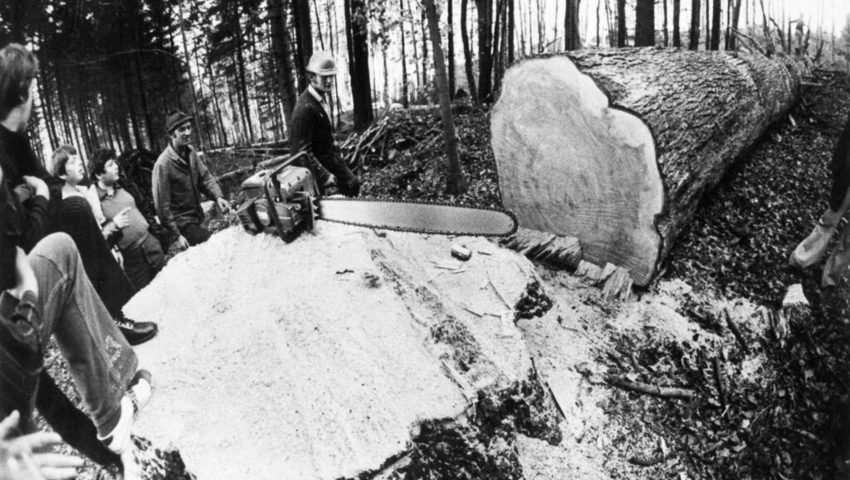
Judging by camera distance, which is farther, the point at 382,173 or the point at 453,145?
the point at 382,173

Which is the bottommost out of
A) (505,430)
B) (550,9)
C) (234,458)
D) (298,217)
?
(505,430)

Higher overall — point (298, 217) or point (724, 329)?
point (298, 217)

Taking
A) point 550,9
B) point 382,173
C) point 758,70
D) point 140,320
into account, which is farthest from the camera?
point 550,9

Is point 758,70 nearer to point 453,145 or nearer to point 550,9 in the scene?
point 453,145

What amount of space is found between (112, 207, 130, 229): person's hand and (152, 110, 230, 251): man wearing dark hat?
77 cm

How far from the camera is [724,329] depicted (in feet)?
7.89

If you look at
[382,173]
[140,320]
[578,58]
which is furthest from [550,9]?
[140,320]

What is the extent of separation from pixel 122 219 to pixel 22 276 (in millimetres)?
767

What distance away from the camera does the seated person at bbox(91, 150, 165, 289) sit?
169cm

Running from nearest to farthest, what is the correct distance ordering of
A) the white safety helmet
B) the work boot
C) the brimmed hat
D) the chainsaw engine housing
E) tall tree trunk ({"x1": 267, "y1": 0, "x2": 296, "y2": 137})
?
the work boot, the chainsaw engine housing, the brimmed hat, the white safety helmet, tall tree trunk ({"x1": 267, "y1": 0, "x2": 296, "y2": 137})

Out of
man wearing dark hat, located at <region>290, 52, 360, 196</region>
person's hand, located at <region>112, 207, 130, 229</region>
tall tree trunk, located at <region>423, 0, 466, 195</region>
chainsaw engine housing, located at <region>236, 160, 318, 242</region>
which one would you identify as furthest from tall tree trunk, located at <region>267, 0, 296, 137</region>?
person's hand, located at <region>112, 207, 130, 229</region>

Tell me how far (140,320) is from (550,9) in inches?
987

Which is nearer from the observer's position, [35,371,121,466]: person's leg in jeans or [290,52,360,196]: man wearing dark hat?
[35,371,121,466]: person's leg in jeans

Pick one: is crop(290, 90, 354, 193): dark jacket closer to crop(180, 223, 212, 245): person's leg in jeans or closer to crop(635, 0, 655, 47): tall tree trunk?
crop(180, 223, 212, 245): person's leg in jeans
